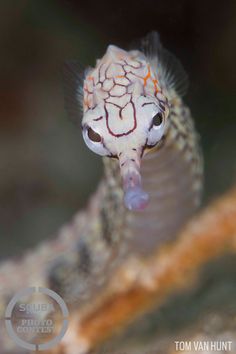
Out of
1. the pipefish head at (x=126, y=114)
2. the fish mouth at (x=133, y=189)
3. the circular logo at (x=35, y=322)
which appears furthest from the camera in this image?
the circular logo at (x=35, y=322)

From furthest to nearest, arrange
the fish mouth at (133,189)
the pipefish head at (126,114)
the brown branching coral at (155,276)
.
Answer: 1. the brown branching coral at (155,276)
2. the pipefish head at (126,114)
3. the fish mouth at (133,189)

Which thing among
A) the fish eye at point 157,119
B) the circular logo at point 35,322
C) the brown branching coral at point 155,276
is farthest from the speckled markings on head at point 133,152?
the circular logo at point 35,322

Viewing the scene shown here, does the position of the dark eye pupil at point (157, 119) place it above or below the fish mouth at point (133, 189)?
above

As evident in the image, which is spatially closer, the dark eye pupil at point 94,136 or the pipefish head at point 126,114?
the pipefish head at point 126,114

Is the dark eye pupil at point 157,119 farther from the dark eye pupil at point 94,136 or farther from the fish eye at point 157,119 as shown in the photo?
the dark eye pupil at point 94,136

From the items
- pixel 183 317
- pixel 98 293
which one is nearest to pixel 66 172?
pixel 98 293

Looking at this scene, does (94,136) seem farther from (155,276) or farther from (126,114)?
(155,276)

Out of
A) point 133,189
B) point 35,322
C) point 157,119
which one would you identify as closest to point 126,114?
point 157,119

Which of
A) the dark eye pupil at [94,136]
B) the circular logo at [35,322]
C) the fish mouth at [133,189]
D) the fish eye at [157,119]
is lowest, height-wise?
the circular logo at [35,322]
